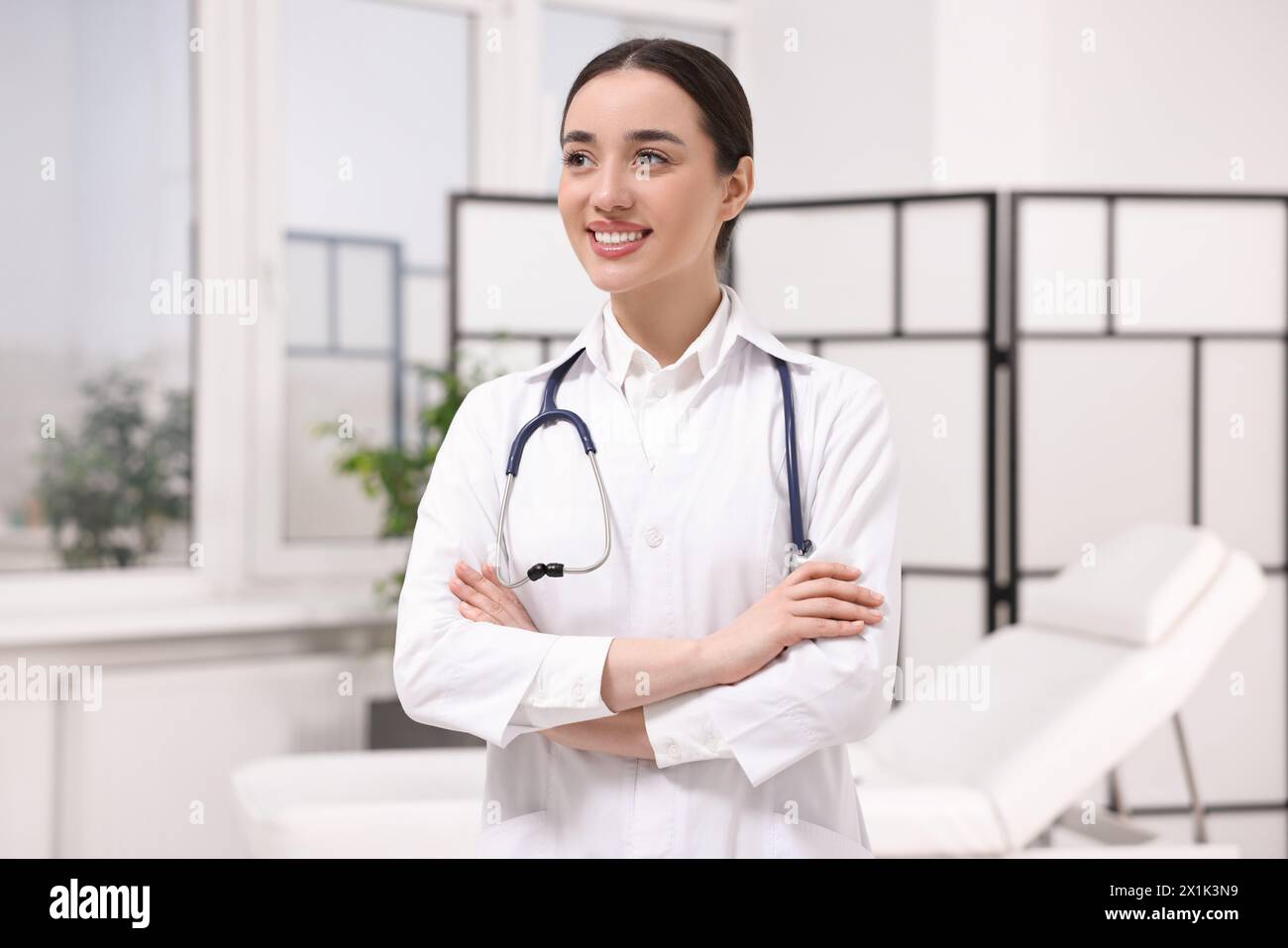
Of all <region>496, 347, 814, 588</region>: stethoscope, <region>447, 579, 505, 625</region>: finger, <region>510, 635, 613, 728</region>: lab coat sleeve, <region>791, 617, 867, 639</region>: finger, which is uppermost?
<region>496, 347, 814, 588</region>: stethoscope

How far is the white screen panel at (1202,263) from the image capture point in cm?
312

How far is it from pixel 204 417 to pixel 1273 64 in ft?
10.8

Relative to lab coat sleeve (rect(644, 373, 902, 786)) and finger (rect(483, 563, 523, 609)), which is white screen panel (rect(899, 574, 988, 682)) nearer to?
lab coat sleeve (rect(644, 373, 902, 786))

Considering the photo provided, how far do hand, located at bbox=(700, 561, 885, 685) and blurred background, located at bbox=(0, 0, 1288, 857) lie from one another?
85.4 inches

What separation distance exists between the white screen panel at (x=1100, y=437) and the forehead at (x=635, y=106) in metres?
2.26

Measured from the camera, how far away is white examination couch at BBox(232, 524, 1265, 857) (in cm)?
200

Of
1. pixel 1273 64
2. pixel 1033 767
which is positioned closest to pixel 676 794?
pixel 1033 767

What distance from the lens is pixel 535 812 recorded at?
1.19 m

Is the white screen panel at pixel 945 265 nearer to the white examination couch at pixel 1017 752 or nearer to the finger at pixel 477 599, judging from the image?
the white examination couch at pixel 1017 752

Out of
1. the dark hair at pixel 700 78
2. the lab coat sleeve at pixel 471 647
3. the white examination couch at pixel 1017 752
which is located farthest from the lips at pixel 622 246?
the white examination couch at pixel 1017 752

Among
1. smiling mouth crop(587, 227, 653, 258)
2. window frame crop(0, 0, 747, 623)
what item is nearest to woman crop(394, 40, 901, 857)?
smiling mouth crop(587, 227, 653, 258)

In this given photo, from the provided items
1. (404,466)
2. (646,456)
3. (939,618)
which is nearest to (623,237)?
(646,456)

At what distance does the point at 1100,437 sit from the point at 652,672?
242cm
